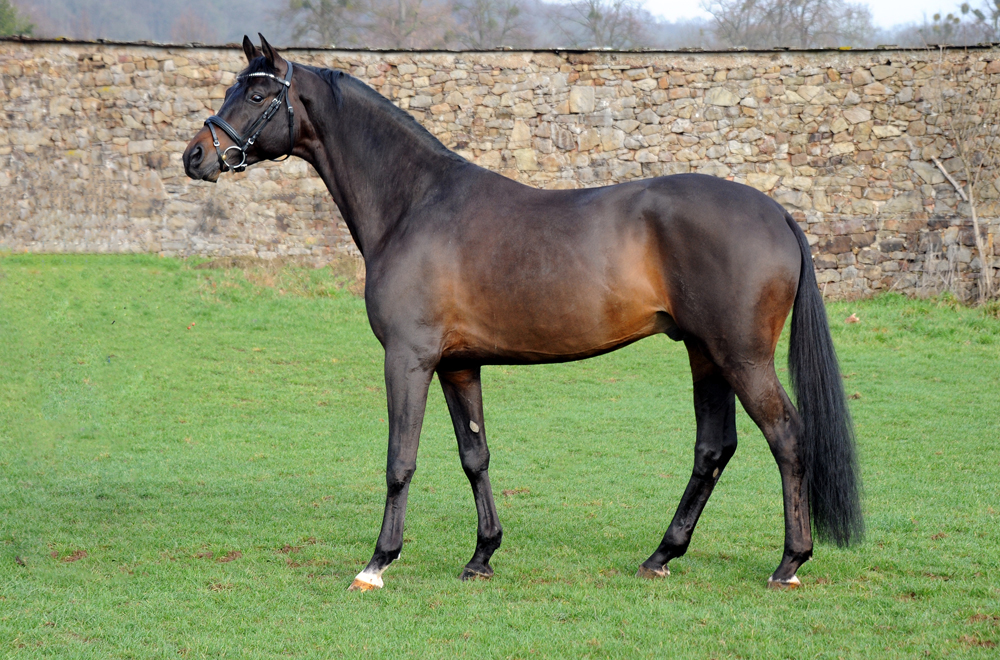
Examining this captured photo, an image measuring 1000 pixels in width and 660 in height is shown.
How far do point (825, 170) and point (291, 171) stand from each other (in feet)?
25.0

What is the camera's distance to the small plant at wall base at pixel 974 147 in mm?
12133

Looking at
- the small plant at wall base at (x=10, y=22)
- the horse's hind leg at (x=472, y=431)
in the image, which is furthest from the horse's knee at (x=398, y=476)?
the small plant at wall base at (x=10, y=22)

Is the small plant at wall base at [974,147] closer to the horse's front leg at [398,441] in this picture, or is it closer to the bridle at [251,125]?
the horse's front leg at [398,441]

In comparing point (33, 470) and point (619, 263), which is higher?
point (619, 263)

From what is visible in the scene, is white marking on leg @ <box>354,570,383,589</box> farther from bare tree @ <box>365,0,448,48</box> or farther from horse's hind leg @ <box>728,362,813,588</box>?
bare tree @ <box>365,0,448,48</box>

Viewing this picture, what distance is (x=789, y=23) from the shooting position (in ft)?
100

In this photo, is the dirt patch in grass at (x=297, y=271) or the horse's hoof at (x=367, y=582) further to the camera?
the dirt patch in grass at (x=297, y=271)

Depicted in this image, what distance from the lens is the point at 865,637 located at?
3.16 metres

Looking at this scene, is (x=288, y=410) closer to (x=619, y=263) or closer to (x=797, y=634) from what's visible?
(x=619, y=263)

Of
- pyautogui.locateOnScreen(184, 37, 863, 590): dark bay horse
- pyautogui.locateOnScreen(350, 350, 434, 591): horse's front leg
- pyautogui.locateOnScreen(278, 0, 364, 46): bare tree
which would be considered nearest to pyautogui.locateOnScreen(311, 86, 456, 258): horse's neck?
pyautogui.locateOnScreen(184, 37, 863, 590): dark bay horse

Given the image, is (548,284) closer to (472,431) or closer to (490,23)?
(472,431)

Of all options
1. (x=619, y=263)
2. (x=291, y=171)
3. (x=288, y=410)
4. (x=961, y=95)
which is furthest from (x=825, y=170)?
(x=619, y=263)

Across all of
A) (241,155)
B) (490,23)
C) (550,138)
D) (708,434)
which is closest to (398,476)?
(708,434)

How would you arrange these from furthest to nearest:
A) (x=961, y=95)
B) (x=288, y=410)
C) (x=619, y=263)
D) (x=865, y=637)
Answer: (x=961, y=95) < (x=288, y=410) < (x=619, y=263) < (x=865, y=637)
